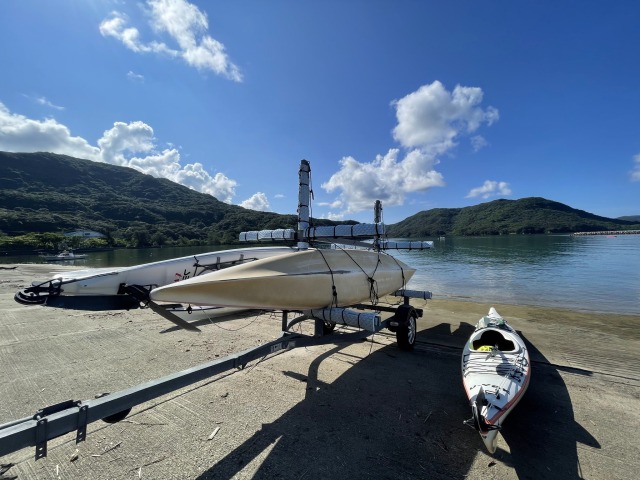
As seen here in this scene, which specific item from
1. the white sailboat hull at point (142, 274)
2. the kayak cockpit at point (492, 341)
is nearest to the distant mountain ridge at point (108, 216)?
the white sailboat hull at point (142, 274)

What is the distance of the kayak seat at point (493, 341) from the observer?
19.7 feet

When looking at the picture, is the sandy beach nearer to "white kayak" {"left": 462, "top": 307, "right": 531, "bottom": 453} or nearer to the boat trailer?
"white kayak" {"left": 462, "top": 307, "right": 531, "bottom": 453}

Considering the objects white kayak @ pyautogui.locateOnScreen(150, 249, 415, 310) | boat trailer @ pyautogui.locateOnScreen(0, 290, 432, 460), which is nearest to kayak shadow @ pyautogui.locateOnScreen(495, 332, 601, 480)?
boat trailer @ pyautogui.locateOnScreen(0, 290, 432, 460)

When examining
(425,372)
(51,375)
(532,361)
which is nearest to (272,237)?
(425,372)

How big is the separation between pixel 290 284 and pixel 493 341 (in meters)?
4.43

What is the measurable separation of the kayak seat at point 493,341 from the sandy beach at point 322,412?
593 mm

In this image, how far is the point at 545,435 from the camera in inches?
153

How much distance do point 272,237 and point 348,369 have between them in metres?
3.25

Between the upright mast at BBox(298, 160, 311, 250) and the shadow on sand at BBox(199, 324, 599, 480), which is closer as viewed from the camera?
the shadow on sand at BBox(199, 324, 599, 480)

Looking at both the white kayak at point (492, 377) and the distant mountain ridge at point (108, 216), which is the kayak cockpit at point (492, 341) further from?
the distant mountain ridge at point (108, 216)

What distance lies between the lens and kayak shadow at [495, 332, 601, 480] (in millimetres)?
3311

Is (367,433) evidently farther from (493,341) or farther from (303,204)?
(303,204)

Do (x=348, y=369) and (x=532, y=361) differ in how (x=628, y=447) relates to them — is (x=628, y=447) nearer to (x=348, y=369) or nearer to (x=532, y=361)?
(x=532, y=361)

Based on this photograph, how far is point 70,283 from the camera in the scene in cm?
490
